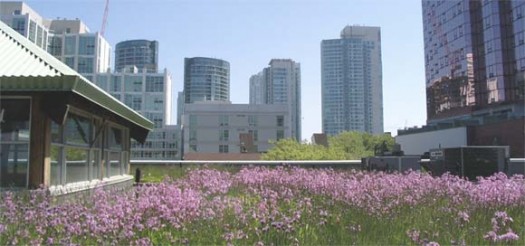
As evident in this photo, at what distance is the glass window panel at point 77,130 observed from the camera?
1262 centimetres

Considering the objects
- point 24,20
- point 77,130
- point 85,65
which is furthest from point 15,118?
point 85,65

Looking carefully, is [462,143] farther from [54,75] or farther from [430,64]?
[54,75]

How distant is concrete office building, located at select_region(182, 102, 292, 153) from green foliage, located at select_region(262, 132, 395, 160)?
1267 inches

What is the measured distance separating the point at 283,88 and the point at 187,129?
60.4m

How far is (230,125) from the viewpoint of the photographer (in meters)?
124

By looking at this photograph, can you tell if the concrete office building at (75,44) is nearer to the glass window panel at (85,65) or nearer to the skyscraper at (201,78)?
the glass window panel at (85,65)

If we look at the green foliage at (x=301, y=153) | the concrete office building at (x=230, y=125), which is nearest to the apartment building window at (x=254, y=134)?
the concrete office building at (x=230, y=125)

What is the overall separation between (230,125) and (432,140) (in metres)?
54.0

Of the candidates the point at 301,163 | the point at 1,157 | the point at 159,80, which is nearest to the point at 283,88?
the point at 159,80

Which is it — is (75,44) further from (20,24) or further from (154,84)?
(20,24)

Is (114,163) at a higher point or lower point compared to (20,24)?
lower

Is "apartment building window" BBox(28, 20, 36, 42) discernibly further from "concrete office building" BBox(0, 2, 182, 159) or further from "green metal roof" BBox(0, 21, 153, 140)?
"green metal roof" BBox(0, 21, 153, 140)

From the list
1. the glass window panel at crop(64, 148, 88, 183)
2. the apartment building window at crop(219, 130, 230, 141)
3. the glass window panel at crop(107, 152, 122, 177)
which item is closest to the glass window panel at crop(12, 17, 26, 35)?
the apartment building window at crop(219, 130, 230, 141)

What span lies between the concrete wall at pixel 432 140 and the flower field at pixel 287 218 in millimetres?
65041
